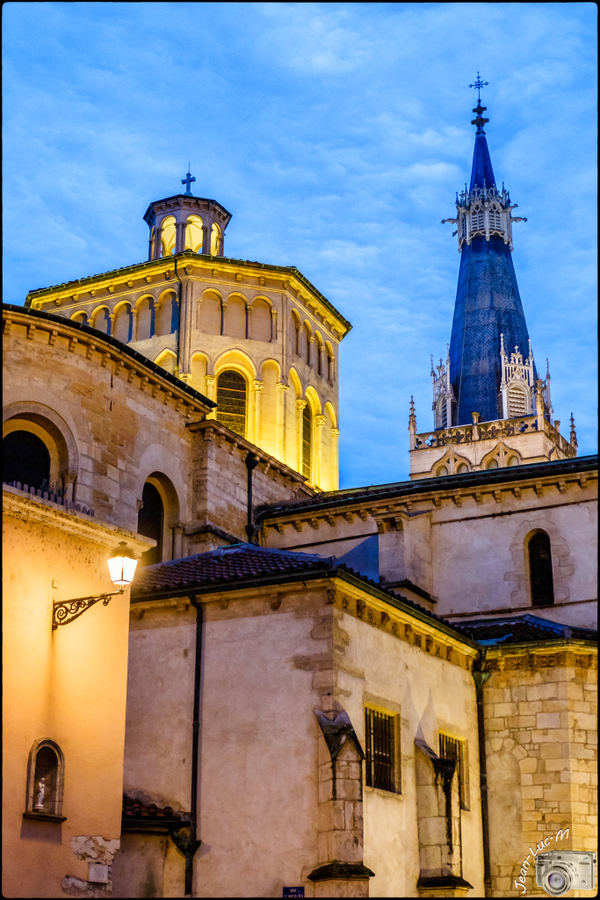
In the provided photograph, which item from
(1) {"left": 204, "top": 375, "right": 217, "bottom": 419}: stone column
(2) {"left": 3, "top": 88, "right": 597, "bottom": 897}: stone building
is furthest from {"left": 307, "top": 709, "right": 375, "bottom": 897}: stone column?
(1) {"left": 204, "top": 375, "right": 217, "bottom": 419}: stone column

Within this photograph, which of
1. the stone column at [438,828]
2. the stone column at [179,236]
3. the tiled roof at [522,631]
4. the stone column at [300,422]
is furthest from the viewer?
the stone column at [179,236]

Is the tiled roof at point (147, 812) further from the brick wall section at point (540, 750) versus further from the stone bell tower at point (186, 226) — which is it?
the stone bell tower at point (186, 226)

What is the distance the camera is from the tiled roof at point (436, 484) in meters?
25.8

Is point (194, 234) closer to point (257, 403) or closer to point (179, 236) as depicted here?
point (179, 236)

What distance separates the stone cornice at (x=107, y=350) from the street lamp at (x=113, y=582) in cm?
976

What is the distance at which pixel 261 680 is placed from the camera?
17.9m

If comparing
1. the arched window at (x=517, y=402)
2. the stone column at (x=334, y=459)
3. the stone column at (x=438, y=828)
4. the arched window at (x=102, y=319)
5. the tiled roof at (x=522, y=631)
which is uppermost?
the arched window at (x=517, y=402)

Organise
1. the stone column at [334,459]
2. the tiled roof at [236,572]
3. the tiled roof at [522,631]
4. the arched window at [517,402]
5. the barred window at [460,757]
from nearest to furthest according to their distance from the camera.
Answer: the tiled roof at [236,572] < the barred window at [460,757] < the tiled roof at [522,631] < the stone column at [334,459] < the arched window at [517,402]

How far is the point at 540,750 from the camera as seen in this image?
71.4ft

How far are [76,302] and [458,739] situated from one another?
20.6 meters

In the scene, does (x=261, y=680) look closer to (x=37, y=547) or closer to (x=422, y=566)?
(x=37, y=547)

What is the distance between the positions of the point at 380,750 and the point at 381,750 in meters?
0.05

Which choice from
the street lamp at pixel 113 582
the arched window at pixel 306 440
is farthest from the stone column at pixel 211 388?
the street lamp at pixel 113 582

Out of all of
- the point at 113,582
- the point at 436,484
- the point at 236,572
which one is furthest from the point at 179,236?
the point at 113,582
